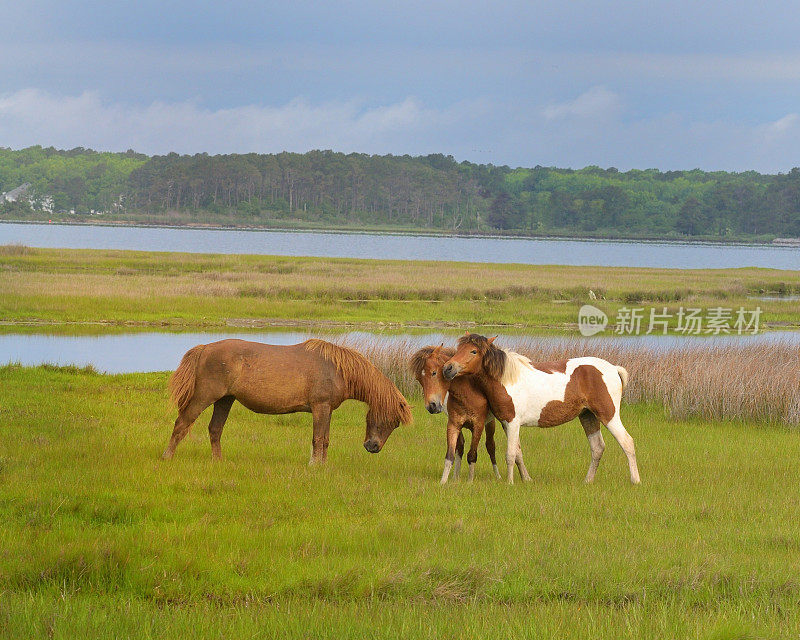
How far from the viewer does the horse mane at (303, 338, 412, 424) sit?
11.4 m

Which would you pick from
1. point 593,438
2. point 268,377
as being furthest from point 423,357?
point 593,438

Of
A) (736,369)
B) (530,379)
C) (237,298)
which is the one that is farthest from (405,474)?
(237,298)

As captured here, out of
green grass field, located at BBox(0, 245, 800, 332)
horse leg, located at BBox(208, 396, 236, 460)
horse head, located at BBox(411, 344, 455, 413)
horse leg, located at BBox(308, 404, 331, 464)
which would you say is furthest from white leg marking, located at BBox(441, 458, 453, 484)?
green grass field, located at BBox(0, 245, 800, 332)

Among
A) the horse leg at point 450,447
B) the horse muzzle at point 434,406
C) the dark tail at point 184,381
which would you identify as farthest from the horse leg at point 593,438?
the dark tail at point 184,381

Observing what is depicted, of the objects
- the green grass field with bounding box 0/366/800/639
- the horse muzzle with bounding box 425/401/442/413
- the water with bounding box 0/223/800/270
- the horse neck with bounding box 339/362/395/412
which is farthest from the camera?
the water with bounding box 0/223/800/270

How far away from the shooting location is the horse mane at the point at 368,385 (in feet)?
37.3

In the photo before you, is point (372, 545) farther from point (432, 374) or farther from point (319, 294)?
point (319, 294)

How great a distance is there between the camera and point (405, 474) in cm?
1148

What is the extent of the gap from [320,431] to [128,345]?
1978 cm

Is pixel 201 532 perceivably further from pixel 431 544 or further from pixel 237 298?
pixel 237 298

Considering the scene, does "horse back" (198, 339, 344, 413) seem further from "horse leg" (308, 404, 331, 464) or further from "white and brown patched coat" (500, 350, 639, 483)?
"white and brown patched coat" (500, 350, 639, 483)

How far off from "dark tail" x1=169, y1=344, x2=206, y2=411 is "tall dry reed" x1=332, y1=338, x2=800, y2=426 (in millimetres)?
7546

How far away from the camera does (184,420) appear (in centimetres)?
1147

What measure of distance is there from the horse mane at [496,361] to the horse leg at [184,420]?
129 inches
